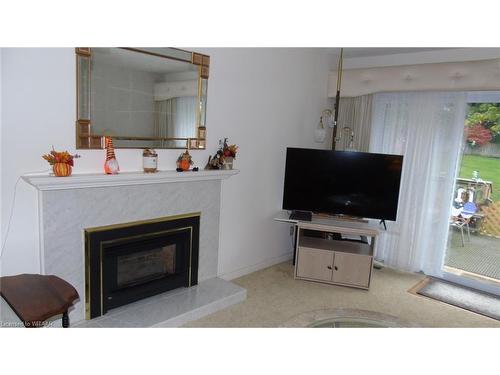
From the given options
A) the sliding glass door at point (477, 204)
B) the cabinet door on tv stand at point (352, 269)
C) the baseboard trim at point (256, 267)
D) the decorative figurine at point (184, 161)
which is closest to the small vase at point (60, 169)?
the decorative figurine at point (184, 161)

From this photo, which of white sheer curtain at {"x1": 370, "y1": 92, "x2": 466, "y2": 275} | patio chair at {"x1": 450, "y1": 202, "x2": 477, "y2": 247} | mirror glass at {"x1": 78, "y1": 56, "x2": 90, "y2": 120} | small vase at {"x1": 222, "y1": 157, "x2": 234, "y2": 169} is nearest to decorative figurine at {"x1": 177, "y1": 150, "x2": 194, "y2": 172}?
small vase at {"x1": 222, "y1": 157, "x2": 234, "y2": 169}

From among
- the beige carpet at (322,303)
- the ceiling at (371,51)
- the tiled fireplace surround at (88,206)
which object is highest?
the ceiling at (371,51)

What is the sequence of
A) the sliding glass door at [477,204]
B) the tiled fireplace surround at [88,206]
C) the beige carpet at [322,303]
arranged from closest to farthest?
the tiled fireplace surround at [88,206], the beige carpet at [322,303], the sliding glass door at [477,204]

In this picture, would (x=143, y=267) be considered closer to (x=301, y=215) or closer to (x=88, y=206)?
(x=88, y=206)

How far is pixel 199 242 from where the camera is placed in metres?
3.47

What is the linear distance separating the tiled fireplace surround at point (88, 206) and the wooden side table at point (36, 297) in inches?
15.5

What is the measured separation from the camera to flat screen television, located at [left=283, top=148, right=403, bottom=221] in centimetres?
380

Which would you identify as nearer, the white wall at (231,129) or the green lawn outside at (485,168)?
the white wall at (231,129)

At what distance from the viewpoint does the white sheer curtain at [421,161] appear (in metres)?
3.97

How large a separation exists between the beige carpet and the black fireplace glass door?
0.48m

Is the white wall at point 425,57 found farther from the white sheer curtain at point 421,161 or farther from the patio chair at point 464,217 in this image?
the patio chair at point 464,217

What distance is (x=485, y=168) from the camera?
3904 mm

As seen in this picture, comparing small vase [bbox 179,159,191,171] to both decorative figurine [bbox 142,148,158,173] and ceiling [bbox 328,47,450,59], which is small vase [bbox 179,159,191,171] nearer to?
decorative figurine [bbox 142,148,158,173]
